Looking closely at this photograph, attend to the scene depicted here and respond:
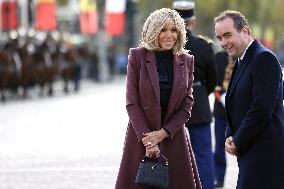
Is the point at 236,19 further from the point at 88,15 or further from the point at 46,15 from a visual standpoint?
the point at 88,15

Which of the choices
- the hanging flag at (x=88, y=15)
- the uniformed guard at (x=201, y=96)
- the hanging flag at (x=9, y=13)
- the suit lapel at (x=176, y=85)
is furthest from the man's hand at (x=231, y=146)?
the hanging flag at (x=88, y=15)

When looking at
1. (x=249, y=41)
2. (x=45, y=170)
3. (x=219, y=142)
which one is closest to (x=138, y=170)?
(x=249, y=41)

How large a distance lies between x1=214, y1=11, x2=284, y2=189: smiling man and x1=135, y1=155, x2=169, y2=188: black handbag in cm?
72

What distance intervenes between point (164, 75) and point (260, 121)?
1132mm

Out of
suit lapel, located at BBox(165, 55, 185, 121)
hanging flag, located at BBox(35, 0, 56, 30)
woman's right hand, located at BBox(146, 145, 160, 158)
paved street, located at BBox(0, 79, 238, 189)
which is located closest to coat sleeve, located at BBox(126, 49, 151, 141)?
woman's right hand, located at BBox(146, 145, 160, 158)

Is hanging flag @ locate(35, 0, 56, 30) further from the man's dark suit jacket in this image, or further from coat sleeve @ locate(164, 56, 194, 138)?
the man's dark suit jacket

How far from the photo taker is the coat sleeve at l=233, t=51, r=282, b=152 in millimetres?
5836

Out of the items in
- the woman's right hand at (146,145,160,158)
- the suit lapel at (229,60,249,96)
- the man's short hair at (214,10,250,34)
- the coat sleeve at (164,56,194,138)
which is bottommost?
the woman's right hand at (146,145,160,158)

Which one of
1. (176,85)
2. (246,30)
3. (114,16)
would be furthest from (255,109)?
(114,16)

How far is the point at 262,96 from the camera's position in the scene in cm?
582

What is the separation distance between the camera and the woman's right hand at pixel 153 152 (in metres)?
6.64

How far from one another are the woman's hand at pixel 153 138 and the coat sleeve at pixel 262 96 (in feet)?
2.94

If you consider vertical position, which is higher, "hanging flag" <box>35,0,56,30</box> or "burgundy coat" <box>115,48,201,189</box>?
"burgundy coat" <box>115,48,201,189</box>

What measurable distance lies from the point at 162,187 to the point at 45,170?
5.48 m
